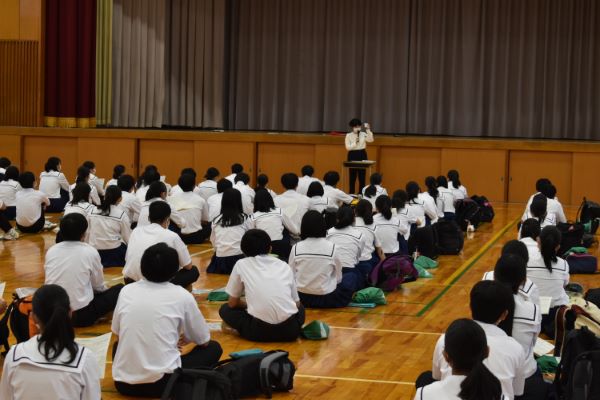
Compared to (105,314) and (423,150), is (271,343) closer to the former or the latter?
(105,314)

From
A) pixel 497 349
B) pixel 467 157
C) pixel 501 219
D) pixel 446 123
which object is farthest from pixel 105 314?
pixel 446 123

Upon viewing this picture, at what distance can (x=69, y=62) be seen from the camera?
21078 millimetres

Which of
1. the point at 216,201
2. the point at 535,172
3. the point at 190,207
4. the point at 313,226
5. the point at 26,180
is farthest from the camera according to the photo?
the point at 535,172

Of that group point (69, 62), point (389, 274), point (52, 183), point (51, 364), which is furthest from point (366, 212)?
point (69, 62)

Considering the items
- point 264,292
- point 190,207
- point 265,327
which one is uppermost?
point 190,207

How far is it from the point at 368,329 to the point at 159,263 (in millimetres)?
2828

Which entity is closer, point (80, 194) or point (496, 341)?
point (496, 341)

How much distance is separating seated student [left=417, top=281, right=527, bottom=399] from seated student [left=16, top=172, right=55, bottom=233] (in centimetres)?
941

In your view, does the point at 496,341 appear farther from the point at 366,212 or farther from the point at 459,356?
the point at 366,212

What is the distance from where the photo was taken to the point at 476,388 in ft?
12.2

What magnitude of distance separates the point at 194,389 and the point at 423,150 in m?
14.2

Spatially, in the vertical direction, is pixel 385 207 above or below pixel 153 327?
above

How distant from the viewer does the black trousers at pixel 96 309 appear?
7.86m

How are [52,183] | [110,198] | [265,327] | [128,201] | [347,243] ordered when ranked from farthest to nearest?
[52,183] → [128,201] → [110,198] → [347,243] → [265,327]
